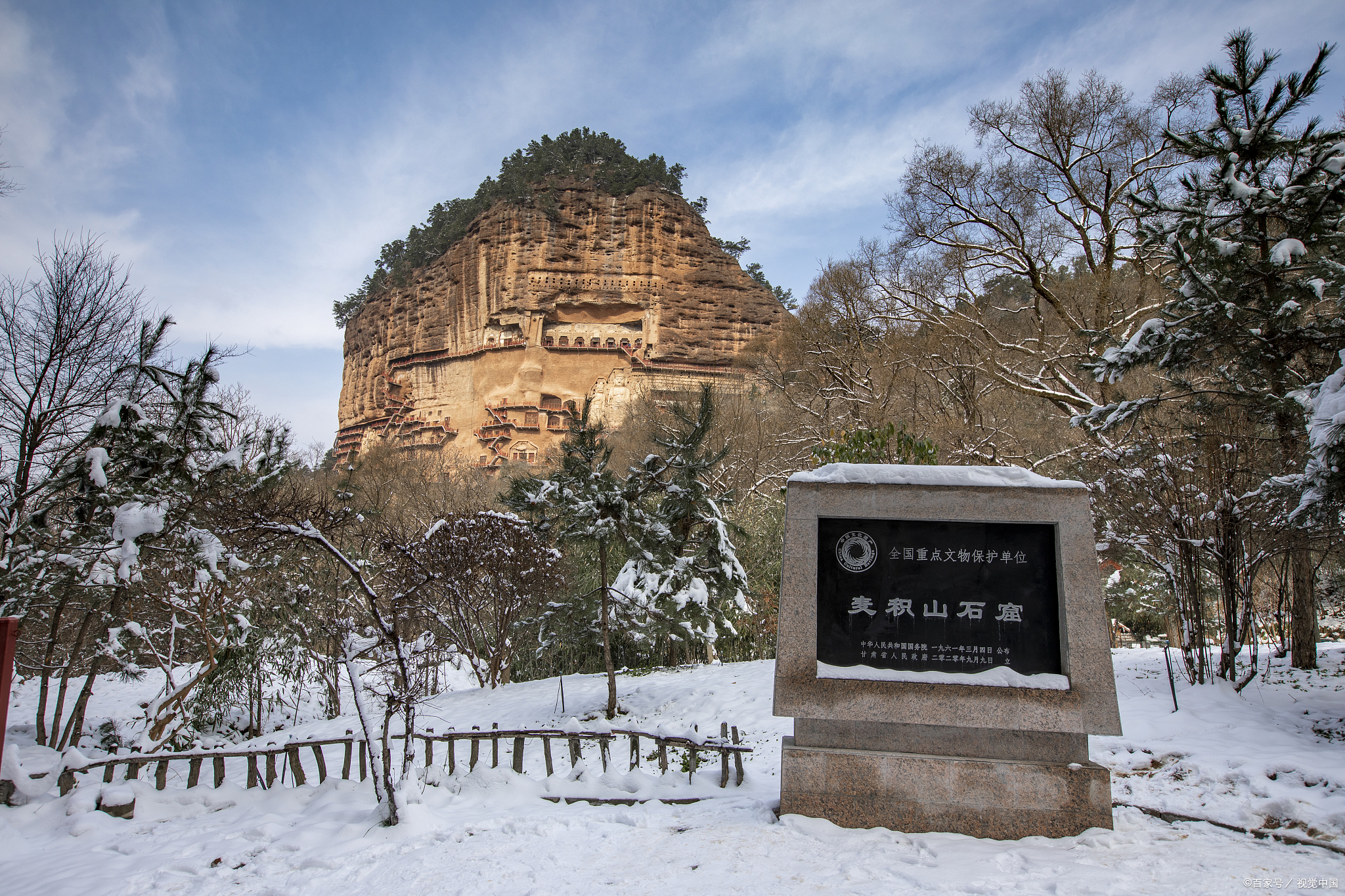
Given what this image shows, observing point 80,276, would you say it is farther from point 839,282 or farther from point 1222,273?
point 839,282

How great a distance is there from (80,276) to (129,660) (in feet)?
14.7

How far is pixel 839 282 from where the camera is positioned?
1756 centimetres

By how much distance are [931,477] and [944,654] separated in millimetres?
1076

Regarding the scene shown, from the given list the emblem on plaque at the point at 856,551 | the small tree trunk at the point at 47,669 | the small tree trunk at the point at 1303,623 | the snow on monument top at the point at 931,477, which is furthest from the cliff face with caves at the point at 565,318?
the emblem on plaque at the point at 856,551

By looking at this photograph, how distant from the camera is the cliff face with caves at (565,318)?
47812mm

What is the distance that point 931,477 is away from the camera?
4.15 metres

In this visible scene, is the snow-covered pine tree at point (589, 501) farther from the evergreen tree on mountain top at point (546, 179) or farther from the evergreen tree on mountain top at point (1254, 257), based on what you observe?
the evergreen tree on mountain top at point (546, 179)

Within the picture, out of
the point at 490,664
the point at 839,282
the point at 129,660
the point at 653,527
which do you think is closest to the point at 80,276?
the point at 129,660

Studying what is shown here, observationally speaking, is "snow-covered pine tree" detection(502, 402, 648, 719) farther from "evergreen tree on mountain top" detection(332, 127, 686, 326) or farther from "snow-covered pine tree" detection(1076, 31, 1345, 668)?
"evergreen tree on mountain top" detection(332, 127, 686, 326)

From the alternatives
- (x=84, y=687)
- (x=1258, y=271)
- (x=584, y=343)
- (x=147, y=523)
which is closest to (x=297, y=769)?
(x=147, y=523)

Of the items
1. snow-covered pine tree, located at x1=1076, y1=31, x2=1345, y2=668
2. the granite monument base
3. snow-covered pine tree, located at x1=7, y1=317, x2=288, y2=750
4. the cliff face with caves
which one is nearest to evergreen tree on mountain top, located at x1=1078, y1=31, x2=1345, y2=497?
snow-covered pine tree, located at x1=1076, y1=31, x2=1345, y2=668

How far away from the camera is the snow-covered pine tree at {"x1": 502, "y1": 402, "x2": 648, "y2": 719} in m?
8.78

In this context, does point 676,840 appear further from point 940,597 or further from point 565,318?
point 565,318

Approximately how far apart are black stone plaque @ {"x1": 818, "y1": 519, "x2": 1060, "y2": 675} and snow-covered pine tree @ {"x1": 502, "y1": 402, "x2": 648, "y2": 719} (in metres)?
4.92
